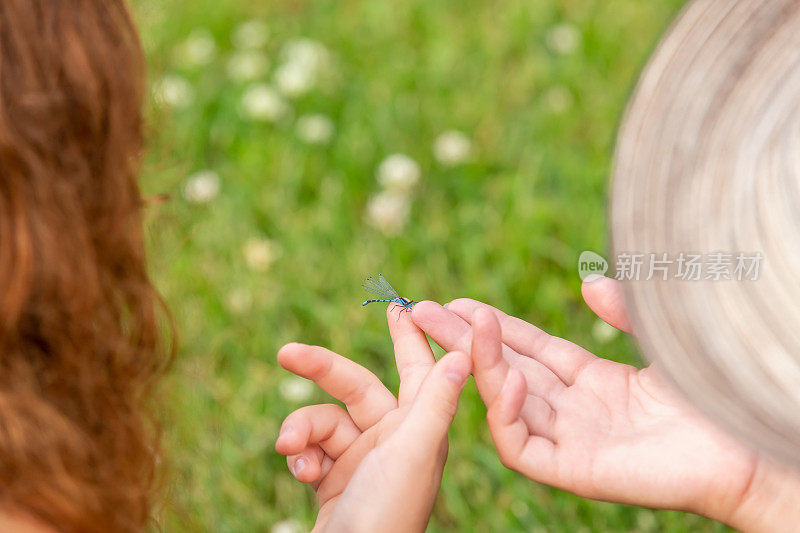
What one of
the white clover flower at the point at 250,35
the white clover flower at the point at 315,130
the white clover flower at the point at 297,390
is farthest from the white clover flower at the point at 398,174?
the white clover flower at the point at 250,35

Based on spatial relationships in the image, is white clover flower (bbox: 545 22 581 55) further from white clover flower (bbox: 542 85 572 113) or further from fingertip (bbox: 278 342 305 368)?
fingertip (bbox: 278 342 305 368)

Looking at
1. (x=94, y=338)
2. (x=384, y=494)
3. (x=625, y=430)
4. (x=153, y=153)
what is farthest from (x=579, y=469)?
(x=153, y=153)

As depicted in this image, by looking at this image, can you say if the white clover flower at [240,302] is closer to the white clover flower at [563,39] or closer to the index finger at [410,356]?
the index finger at [410,356]

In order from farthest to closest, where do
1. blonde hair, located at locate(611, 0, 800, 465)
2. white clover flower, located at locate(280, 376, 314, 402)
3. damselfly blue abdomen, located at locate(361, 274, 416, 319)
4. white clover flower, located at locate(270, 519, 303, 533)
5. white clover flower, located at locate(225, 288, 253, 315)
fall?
white clover flower, located at locate(225, 288, 253, 315) → white clover flower, located at locate(280, 376, 314, 402) → white clover flower, located at locate(270, 519, 303, 533) → damselfly blue abdomen, located at locate(361, 274, 416, 319) → blonde hair, located at locate(611, 0, 800, 465)

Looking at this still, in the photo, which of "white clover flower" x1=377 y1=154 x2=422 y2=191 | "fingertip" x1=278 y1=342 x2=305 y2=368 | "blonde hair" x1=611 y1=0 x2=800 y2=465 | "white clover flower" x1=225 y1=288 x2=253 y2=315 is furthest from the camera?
"white clover flower" x1=377 y1=154 x2=422 y2=191

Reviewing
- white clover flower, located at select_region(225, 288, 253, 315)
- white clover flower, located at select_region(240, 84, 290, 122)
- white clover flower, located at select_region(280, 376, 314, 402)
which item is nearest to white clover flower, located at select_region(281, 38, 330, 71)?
white clover flower, located at select_region(240, 84, 290, 122)
